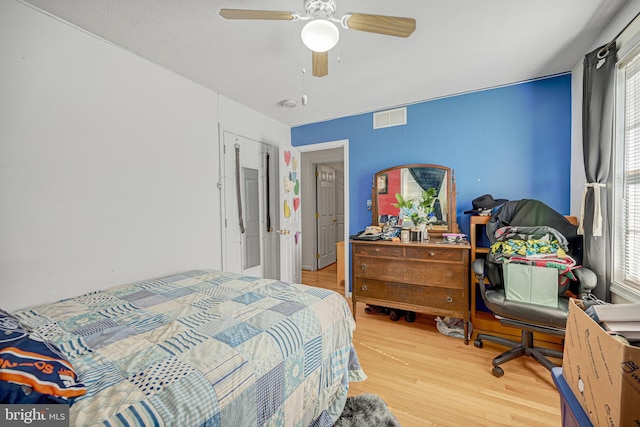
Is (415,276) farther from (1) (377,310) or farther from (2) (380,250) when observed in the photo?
(1) (377,310)

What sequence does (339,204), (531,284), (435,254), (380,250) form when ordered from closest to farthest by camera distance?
(531,284) < (435,254) < (380,250) < (339,204)

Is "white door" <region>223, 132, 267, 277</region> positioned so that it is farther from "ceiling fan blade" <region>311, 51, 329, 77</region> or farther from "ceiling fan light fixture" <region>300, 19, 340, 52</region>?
"ceiling fan light fixture" <region>300, 19, 340, 52</region>

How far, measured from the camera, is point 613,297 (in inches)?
69.0

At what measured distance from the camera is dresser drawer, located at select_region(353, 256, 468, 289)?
2.40 m

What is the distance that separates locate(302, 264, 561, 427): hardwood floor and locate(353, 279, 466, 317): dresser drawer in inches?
13.0

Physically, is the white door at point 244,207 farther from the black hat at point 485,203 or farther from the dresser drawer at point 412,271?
the black hat at point 485,203

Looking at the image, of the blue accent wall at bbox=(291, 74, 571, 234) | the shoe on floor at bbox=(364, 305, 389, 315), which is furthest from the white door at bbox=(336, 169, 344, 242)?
the shoe on floor at bbox=(364, 305, 389, 315)

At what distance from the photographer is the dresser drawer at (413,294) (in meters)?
2.40

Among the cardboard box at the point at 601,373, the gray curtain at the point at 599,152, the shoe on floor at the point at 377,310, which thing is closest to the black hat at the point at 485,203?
the gray curtain at the point at 599,152

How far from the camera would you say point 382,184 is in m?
3.26

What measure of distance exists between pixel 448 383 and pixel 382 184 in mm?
2130

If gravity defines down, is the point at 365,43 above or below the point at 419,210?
above

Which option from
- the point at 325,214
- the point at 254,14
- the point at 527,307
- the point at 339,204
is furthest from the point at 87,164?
the point at 339,204

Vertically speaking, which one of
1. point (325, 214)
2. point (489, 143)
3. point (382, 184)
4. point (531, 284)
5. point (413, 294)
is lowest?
point (413, 294)
